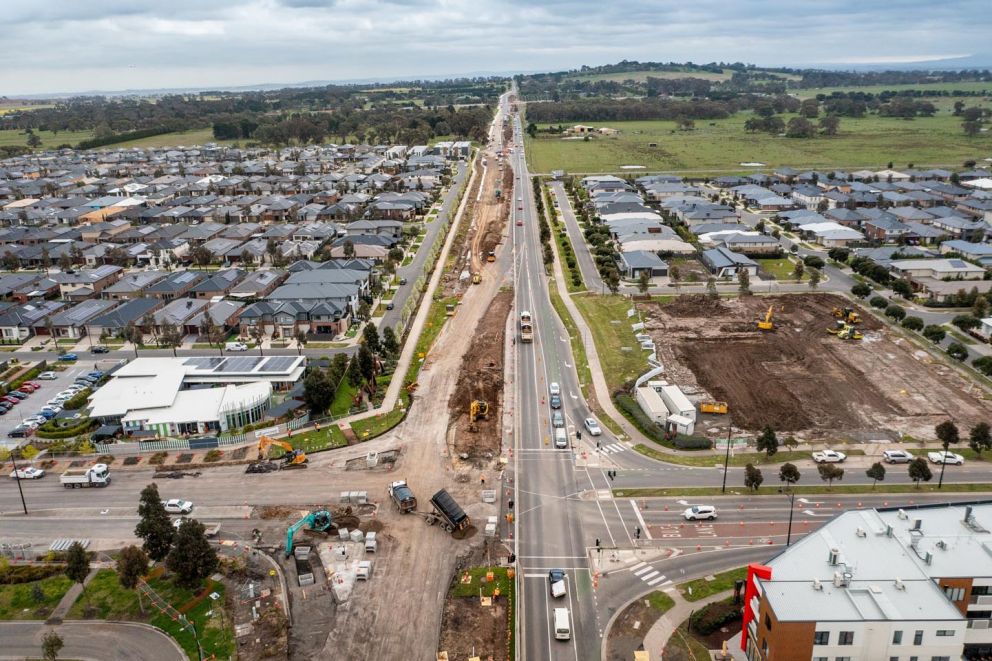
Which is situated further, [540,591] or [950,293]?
[950,293]

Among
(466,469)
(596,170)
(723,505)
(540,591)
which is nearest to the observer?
(540,591)

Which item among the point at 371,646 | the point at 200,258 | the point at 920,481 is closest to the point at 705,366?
the point at 920,481

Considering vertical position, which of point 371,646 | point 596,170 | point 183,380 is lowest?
point 371,646

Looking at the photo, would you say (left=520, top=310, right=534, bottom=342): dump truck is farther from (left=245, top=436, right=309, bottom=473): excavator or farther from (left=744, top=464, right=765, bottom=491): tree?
(left=744, top=464, right=765, bottom=491): tree

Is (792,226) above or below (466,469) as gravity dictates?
above

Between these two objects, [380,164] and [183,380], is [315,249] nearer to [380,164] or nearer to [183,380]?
[183,380]

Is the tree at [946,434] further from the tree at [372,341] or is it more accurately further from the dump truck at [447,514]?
the tree at [372,341]

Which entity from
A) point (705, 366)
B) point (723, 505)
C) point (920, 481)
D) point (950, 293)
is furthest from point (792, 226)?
point (723, 505)

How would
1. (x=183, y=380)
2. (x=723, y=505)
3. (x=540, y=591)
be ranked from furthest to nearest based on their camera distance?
(x=183, y=380), (x=723, y=505), (x=540, y=591)

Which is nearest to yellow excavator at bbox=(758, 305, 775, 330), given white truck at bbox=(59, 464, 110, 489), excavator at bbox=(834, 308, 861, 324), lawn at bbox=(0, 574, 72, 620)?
excavator at bbox=(834, 308, 861, 324)
